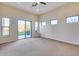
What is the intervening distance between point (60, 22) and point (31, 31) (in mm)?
3678

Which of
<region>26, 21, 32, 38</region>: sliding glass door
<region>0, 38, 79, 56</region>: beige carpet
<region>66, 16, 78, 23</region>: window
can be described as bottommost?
<region>0, 38, 79, 56</region>: beige carpet

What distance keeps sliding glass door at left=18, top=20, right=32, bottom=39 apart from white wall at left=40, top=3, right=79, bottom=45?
1765 mm

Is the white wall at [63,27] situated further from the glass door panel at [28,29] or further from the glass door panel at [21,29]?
the glass door panel at [21,29]

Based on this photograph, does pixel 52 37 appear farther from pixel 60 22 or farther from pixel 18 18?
pixel 18 18

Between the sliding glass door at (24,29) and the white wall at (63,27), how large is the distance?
5.79 ft

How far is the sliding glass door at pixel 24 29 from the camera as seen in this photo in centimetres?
770

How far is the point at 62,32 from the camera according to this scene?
6441 mm

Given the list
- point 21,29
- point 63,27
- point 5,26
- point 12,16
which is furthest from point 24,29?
point 63,27

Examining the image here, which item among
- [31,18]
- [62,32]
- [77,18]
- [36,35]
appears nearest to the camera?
[77,18]

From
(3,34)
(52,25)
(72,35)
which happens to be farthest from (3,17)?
(72,35)

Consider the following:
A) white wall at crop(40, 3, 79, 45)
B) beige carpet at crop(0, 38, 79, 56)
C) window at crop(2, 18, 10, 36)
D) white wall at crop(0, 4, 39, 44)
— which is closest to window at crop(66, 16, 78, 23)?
white wall at crop(40, 3, 79, 45)

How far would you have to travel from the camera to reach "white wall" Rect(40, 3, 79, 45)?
539 cm

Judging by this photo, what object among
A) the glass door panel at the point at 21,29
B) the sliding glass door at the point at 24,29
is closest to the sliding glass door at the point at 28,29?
the sliding glass door at the point at 24,29

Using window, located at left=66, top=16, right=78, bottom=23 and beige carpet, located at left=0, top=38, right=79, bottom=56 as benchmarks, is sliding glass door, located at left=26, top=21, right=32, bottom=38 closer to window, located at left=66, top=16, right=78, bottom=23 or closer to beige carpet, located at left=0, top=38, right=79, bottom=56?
beige carpet, located at left=0, top=38, right=79, bottom=56
